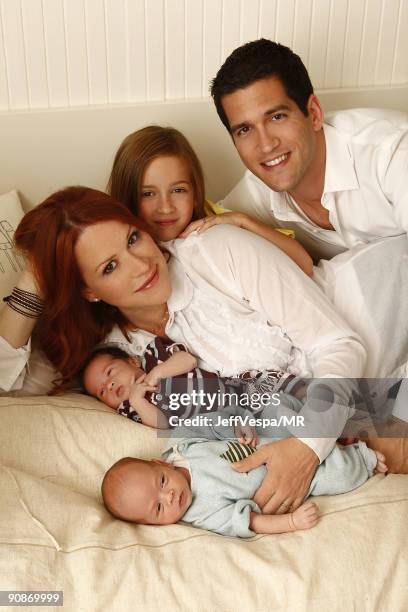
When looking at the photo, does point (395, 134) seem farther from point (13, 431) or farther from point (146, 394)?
point (13, 431)

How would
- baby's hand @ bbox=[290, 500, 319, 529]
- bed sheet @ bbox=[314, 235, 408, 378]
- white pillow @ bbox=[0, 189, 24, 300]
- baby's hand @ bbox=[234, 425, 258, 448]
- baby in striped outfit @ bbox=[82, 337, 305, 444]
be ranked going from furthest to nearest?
white pillow @ bbox=[0, 189, 24, 300]
bed sheet @ bbox=[314, 235, 408, 378]
baby in striped outfit @ bbox=[82, 337, 305, 444]
baby's hand @ bbox=[234, 425, 258, 448]
baby's hand @ bbox=[290, 500, 319, 529]

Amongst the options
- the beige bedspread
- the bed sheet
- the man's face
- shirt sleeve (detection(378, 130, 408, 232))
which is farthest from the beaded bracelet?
shirt sleeve (detection(378, 130, 408, 232))

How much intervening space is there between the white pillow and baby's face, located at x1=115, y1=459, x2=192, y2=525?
78 cm

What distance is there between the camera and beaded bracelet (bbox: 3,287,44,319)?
1.76 meters

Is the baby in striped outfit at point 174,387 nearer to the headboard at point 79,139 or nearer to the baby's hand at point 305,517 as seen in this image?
the baby's hand at point 305,517

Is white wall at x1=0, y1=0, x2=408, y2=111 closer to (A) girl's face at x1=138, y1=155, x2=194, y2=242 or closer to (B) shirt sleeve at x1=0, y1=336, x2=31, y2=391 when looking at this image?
(A) girl's face at x1=138, y1=155, x2=194, y2=242

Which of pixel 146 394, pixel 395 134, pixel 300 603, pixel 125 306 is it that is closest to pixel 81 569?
pixel 300 603

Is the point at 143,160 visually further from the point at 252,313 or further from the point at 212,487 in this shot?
the point at 212,487

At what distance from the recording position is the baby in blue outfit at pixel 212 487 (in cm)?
135

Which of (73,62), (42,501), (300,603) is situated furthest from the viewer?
(73,62)

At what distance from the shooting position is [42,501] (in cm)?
137

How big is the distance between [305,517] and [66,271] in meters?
0.79

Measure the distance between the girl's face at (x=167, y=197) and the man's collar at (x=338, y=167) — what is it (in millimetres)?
377

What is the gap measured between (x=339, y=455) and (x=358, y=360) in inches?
9.5
